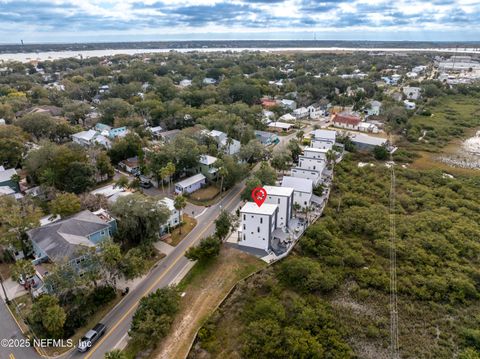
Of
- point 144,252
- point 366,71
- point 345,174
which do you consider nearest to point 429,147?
point 345,174

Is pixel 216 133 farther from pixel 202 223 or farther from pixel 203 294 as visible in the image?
pixel 203 294

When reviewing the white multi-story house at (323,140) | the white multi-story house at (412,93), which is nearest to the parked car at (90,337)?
the white multi-story house at (323,140)

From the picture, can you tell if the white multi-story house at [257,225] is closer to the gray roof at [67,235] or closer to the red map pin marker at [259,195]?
the red map pin marker at [259,195]

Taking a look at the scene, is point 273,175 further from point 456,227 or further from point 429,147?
point 429,147

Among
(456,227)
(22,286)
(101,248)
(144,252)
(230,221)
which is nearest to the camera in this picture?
(101,248)

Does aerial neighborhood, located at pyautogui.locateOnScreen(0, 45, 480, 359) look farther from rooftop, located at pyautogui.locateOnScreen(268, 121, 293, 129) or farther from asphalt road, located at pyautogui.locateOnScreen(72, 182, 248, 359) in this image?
rooftop, located at pyautogui.locateOnScreen(268, 121, 293, 129)

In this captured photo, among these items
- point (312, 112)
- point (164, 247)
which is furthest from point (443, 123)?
point (164, 247)
